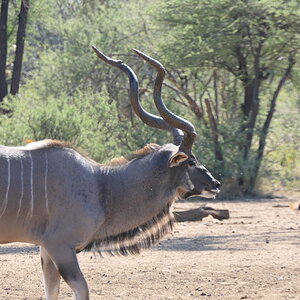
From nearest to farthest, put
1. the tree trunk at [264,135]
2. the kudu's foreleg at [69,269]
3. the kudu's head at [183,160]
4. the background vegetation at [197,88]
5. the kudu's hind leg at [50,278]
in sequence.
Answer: the kudu's foreleg at [69,269]
the kudu's hind leg at [50,278]
the kudu's head at [183,160]
the background vegetation at [197,88]
the tree trunk at [264,135]

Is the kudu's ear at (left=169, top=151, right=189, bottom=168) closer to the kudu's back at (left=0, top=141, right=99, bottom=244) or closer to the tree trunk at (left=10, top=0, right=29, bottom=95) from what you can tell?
the kudu's back at (left=0, top=141, right=99, bottom=244)

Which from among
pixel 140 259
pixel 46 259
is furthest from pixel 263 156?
pixel 46 259

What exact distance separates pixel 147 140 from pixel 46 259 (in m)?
10.00

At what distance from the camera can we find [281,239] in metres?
9.27

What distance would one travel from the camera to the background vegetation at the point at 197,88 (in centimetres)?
1454

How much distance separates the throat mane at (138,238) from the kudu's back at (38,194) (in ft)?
0.83

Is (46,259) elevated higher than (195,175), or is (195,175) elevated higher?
(195,175)

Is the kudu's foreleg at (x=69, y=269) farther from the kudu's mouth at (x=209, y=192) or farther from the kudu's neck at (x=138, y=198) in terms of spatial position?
the kudu's mouth at (x=209, y=192)

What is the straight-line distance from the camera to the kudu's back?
16.9ft

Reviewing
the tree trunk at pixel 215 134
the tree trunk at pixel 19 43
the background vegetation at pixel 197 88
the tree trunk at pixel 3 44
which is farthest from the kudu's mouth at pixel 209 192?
the tree trunk at pixel 19 43

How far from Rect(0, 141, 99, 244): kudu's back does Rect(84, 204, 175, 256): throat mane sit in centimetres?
25

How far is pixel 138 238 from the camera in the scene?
5570mm

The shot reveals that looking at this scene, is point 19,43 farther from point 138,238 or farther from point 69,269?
point 69,269

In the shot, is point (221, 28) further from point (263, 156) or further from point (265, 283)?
point (265, 283)
